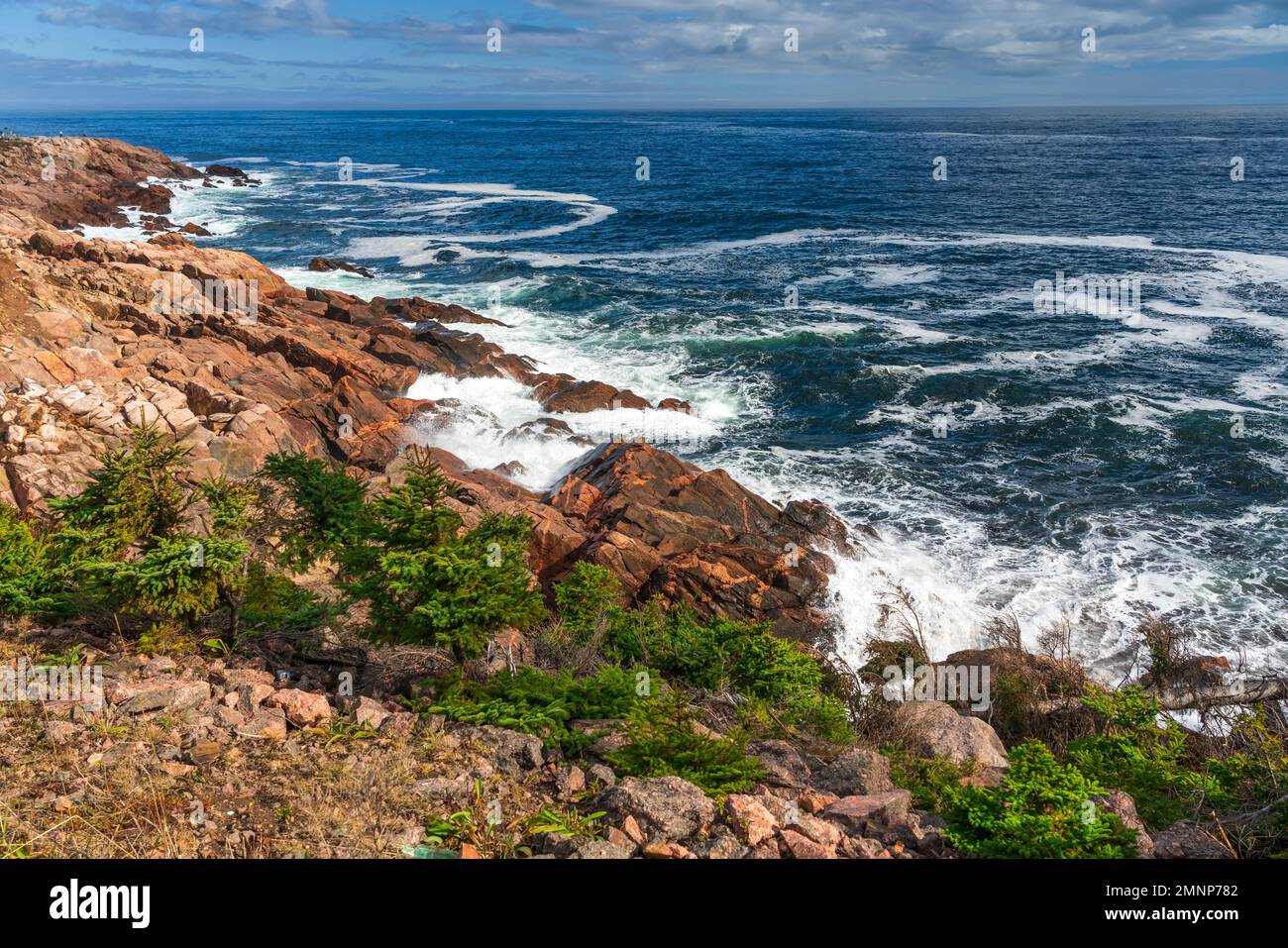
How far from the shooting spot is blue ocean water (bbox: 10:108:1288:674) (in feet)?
→ 68.2

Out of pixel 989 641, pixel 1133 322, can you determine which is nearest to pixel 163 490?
pixel 989 641

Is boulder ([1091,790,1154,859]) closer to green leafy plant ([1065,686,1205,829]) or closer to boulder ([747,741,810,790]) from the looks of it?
green leafy plant ([1065,686,1205,829])

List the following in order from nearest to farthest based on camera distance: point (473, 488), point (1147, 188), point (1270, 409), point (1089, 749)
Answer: point (1089, 749) → point (473, 488) → point (1270, 409) → point (1147, 188)

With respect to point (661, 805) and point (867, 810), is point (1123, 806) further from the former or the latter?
point (661, 805)

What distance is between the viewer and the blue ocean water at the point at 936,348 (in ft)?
68.2

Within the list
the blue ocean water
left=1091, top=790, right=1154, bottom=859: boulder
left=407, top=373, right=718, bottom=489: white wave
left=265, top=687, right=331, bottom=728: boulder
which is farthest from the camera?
left=407, top=373, right=718, bottom=489: white wave

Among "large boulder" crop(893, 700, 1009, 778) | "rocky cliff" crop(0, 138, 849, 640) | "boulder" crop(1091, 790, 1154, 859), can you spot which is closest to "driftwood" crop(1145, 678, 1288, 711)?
"large boulder" crop(893, 700, 1009, 778)

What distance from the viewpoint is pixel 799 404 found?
103 ft

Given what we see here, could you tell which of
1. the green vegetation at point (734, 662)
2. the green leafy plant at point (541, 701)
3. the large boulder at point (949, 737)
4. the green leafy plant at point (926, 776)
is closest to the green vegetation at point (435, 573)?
the green leafy plant at point (541, 701)

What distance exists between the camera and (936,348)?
36.2 meters

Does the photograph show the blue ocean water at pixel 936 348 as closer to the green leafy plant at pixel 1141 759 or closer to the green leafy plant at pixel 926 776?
the green leafy plant at pixel 1141 759

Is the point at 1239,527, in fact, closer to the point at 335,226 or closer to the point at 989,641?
the point at 989,641

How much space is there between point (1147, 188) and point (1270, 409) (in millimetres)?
Answer: 60501

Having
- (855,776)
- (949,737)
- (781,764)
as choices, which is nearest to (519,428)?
(949,737)
